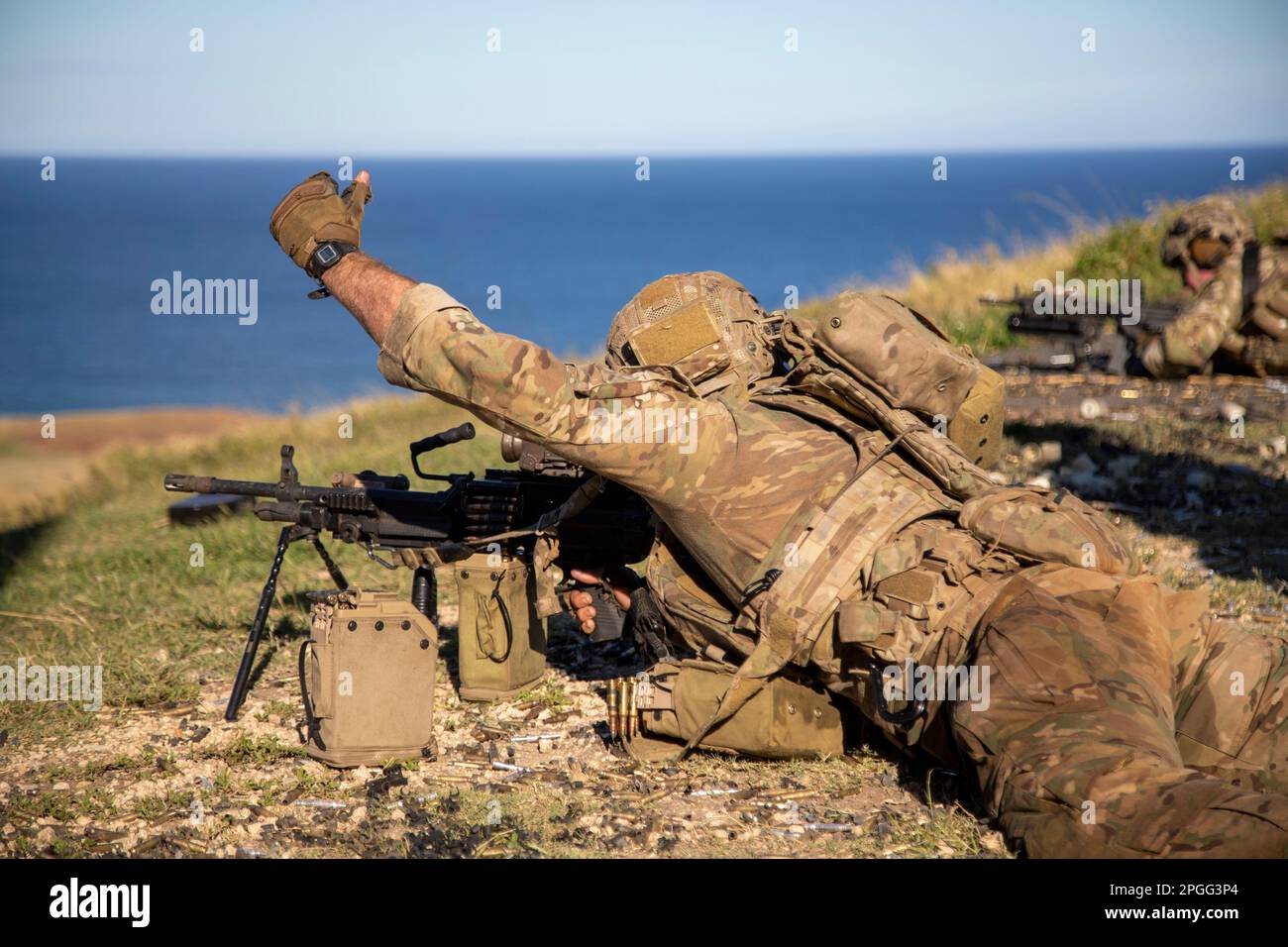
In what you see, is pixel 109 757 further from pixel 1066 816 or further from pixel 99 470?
pixel 99 470

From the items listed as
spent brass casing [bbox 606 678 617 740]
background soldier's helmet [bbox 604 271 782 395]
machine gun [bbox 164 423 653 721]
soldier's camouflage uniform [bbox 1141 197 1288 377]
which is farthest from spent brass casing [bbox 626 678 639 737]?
soldier's camouflage uniform [bbox 1141 197 1288 377]

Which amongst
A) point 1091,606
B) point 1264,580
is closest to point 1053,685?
point 1091,606

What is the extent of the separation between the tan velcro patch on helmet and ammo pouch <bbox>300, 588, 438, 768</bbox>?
4.59 feet

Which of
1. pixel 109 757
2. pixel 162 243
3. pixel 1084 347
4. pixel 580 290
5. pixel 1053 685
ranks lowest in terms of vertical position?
pixel 109 757

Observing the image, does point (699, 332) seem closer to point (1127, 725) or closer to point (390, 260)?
point (1127, 725)

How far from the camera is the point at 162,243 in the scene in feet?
349

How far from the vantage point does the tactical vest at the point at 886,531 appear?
4.27m

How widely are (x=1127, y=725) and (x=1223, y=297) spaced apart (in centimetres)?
722

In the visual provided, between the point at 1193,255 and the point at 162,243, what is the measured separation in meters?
108

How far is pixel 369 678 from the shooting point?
4887 millimetres

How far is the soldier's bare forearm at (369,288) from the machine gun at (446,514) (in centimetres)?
99

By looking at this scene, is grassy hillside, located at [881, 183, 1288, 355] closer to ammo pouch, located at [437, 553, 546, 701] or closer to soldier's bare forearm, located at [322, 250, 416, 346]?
ammo pouch, located at [437, 553, 546, 701]

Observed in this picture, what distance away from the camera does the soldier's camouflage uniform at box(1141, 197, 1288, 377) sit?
969cm

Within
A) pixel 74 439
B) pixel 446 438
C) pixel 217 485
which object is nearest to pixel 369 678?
A: pixel 446 438
